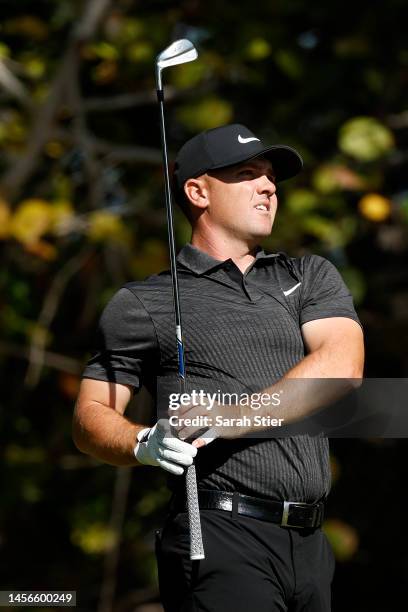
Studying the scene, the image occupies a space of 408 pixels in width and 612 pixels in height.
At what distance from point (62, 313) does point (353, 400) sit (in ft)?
20.0

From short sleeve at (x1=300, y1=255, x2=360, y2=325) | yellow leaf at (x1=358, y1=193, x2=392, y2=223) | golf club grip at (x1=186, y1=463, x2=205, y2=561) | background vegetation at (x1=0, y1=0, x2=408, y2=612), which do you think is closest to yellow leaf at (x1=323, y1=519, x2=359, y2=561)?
background vegetation at (x1=0, y1=0, x2=408, y2=612)

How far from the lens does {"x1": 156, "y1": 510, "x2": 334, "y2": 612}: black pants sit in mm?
3395

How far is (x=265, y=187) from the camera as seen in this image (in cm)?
387

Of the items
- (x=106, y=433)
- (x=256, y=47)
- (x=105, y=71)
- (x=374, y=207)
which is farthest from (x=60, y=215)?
(x=106, y=433)

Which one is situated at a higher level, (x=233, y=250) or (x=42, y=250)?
(x=233, y=250)

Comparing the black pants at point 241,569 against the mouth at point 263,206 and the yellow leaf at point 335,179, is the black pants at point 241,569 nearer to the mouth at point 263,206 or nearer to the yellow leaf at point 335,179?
the mouth at point 263,206

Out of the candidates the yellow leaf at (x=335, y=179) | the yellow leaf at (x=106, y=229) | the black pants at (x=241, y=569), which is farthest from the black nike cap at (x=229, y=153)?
the yellow leaf at (x=106, y=229)

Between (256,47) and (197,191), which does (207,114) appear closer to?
(256,47)

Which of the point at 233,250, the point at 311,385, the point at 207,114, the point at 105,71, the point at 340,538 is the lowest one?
the point at 340,538

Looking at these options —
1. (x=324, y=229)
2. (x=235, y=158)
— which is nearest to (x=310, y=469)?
(x=235, y=158)

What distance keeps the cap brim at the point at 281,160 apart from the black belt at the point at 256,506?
982mm

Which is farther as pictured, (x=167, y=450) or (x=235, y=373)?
(x=235, y=373)

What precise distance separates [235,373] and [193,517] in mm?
435

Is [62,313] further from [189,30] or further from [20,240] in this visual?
[189,30]
